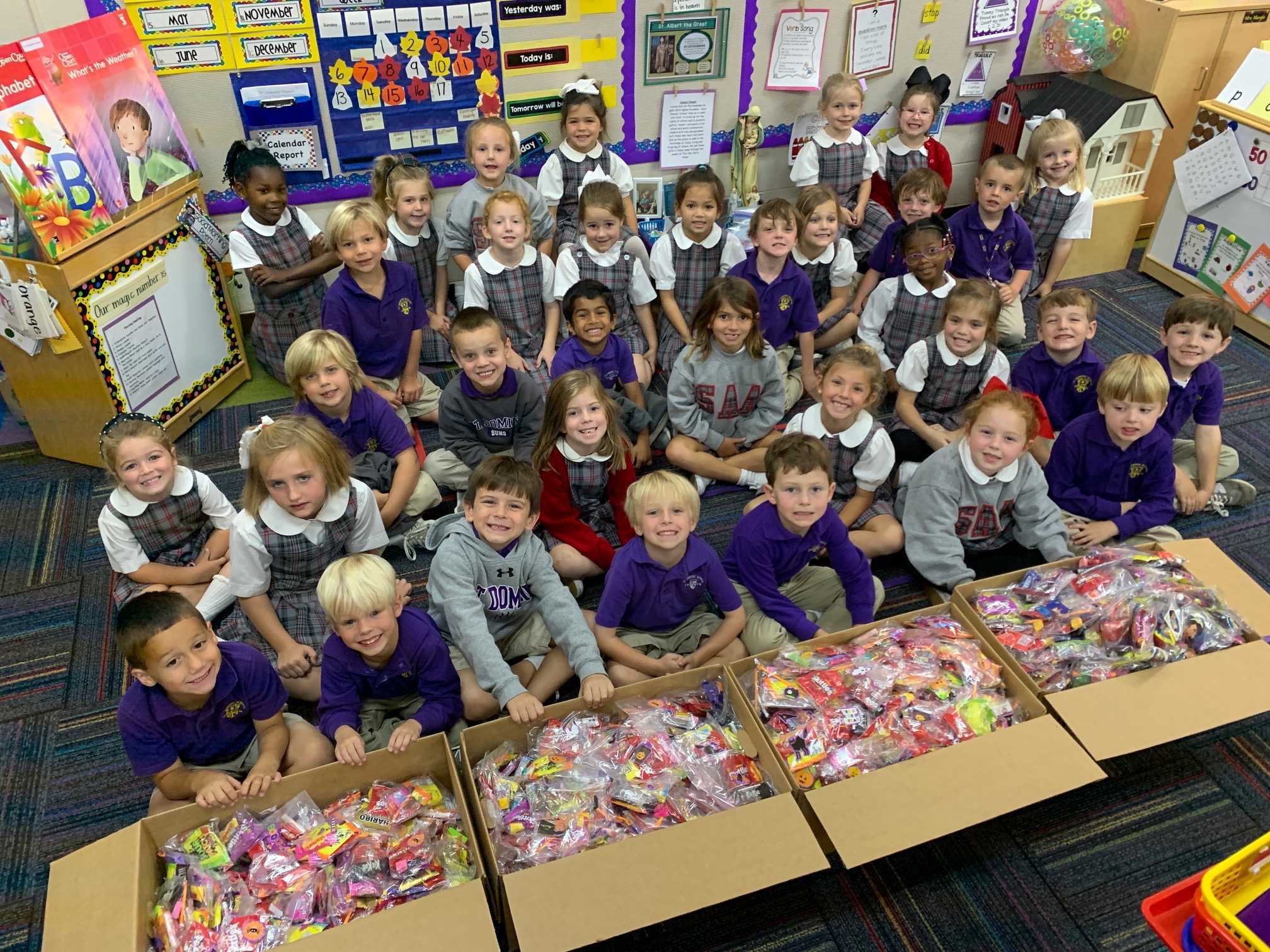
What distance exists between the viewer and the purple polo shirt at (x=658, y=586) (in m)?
2.18

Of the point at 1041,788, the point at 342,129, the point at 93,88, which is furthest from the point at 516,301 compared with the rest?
the point at 1041,788

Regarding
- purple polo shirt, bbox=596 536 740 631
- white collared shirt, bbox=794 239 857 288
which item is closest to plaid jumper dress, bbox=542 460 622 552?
purple polo shirt, bbox=596 536 740 631

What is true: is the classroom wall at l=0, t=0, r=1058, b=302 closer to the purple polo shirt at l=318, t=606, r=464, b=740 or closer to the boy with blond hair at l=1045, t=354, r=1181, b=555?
the boy with blond hair at l=1045, t=354, r=1181, b=555

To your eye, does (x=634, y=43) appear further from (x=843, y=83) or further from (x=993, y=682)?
(x=993, y=682)

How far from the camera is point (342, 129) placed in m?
3.54

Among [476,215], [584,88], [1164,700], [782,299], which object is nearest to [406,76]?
[476,215]

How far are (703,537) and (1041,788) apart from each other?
1.32m

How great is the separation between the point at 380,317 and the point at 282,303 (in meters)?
0.54

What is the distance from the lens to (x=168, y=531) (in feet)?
7.85

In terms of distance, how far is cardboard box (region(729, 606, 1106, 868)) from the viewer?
1.71 m

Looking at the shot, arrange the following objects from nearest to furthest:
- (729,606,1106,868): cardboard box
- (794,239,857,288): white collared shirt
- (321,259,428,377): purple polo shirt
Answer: (729,606,1106,868): cardboard box → (321,259,428,377): purple polo shirt → (794,239,857,288): white collared shirt

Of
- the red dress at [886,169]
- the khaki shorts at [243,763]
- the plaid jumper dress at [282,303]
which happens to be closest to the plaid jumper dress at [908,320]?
the red dress at [886,169]

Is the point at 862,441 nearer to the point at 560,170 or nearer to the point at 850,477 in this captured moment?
the point at 850,477

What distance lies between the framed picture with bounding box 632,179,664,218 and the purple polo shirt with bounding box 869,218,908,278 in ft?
3.37
